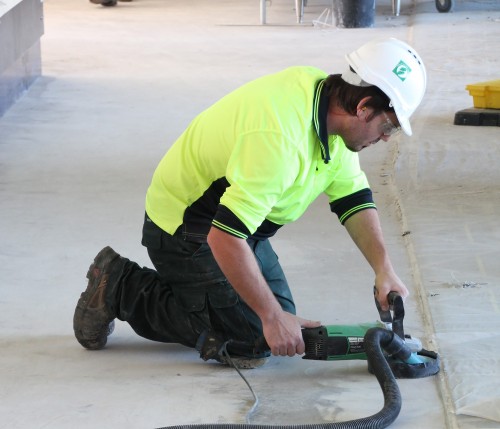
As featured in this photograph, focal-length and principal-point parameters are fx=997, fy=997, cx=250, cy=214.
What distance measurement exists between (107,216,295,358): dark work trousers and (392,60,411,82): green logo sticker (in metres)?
0.81

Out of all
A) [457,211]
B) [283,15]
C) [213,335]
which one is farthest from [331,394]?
[283,15]

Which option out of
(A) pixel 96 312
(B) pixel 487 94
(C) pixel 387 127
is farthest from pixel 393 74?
(B) pixel 487 94

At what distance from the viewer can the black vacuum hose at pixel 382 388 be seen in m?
2.82

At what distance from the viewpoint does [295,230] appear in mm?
4953

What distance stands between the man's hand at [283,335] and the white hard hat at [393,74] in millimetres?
674

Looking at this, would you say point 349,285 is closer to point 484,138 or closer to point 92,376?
point 92,376

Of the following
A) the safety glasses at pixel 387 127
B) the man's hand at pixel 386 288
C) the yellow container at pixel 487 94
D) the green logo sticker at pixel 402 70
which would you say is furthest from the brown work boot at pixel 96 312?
the yellow container at pixel 487 94

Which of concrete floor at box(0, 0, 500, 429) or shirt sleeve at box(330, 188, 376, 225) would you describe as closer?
concrete floor at box(0, 0, 500, 429)

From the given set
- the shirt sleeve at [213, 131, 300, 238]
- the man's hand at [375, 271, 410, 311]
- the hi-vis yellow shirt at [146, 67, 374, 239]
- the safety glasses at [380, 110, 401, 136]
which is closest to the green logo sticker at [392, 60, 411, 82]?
the safety glasses at [380, 110, 401, 136]

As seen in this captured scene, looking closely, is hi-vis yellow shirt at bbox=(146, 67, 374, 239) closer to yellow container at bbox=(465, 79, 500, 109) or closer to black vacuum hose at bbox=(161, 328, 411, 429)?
black vacuum hose at bbox=(161, 328, 411, 429)

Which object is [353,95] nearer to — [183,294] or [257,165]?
[257,165]

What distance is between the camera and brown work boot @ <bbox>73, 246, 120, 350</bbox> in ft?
11.4

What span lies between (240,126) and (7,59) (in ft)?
16.0

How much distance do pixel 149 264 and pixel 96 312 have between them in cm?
93
